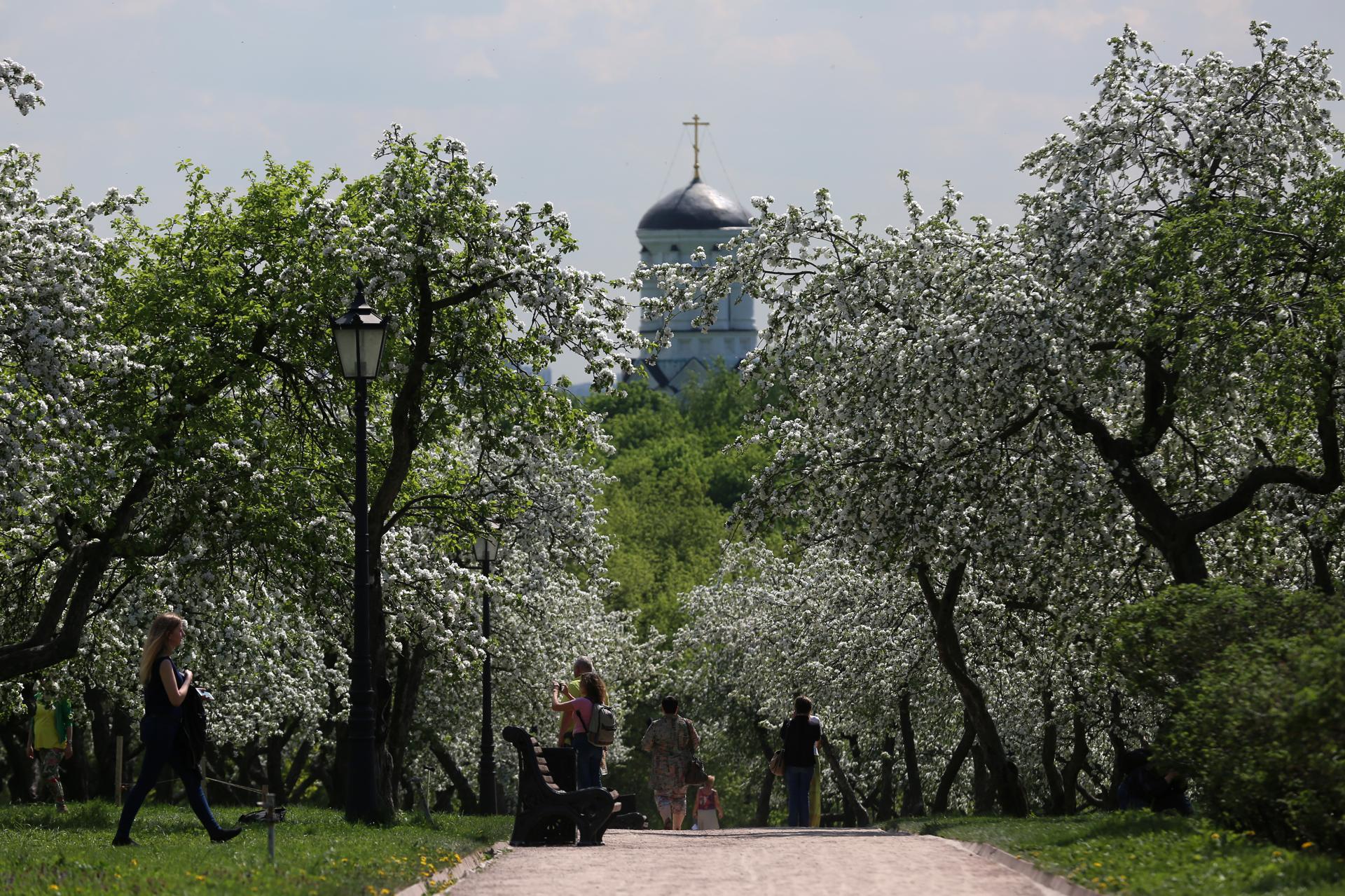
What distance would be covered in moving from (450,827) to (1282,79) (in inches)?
471

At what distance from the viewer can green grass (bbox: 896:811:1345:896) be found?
10.2 m

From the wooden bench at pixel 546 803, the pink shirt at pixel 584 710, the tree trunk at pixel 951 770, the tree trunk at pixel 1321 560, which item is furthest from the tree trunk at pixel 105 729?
the tree trunk at pixel 1321 560

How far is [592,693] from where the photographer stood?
62.8 feet

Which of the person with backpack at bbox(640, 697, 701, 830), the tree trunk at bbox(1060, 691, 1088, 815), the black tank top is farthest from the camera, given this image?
the tree trunk at bbox(1060, 691, 1088, 815)

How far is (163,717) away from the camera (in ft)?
45.6

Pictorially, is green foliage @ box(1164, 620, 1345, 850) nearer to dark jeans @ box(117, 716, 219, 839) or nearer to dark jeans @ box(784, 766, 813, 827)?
dark jeans @ box(117, 716, 219, 839)

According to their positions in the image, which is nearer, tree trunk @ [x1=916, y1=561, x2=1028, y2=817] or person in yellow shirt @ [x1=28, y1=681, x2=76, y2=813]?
tree trunk @ [x1=916, y1=561, x2=1028, y2=817]

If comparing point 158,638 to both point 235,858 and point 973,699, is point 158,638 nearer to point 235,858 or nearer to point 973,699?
point 235,858

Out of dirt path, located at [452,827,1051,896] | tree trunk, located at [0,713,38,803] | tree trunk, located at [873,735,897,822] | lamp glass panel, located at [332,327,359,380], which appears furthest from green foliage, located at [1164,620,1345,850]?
tree trunk, located at [873,735,897,822]

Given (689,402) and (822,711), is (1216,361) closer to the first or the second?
(822,711)

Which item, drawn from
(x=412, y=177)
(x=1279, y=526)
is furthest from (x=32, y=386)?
(x=1279, y=526)

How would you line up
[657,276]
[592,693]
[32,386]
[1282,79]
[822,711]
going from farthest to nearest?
[822,711] → [657,276] → [1282,79] → [592,693] → [32,386]

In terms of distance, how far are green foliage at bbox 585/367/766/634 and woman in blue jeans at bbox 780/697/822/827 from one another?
27.1 m

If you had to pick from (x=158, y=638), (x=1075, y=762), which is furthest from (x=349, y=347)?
(x=1075, y=762)
